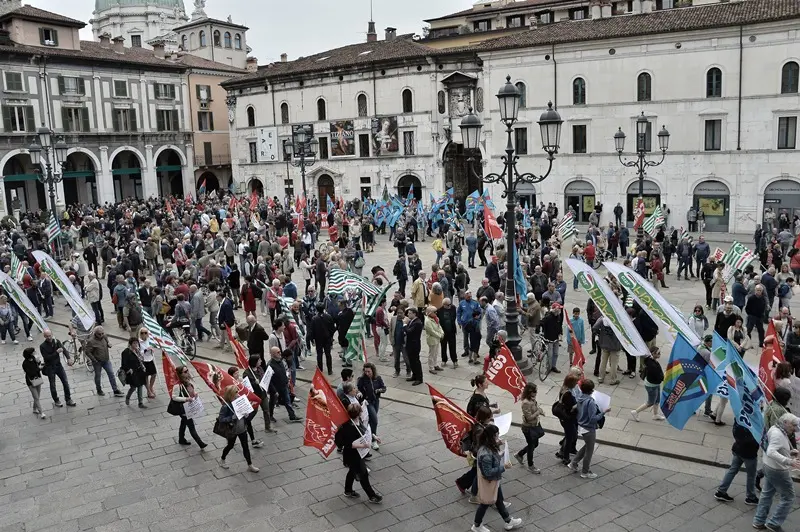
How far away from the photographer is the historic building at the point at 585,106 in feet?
111

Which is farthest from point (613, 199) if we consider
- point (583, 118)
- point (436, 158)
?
point (436, 158)

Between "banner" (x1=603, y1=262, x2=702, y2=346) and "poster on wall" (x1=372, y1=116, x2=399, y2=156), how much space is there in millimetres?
36389

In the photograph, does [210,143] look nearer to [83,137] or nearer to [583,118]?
[83,137]

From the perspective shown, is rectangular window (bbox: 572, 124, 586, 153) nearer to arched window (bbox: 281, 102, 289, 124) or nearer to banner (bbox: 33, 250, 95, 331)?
arched window (bbox: 281, 102, 289, 124)

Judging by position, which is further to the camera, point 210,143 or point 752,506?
point 210,143

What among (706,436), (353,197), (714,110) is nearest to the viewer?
A: (706,436)

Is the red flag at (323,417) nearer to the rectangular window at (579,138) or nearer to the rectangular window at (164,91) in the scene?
the rectangular window at (579,138)

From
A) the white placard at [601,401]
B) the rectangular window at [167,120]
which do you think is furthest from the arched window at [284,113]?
the white placard at [601,401]

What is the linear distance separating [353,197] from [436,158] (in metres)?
7.27

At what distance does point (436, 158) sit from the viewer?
4500 cm

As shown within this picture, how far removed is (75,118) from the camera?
49.7m

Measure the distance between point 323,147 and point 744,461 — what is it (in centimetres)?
4440

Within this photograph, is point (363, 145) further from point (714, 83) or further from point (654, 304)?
point (654, 304)

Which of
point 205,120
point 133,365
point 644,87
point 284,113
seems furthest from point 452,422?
point 205,120
